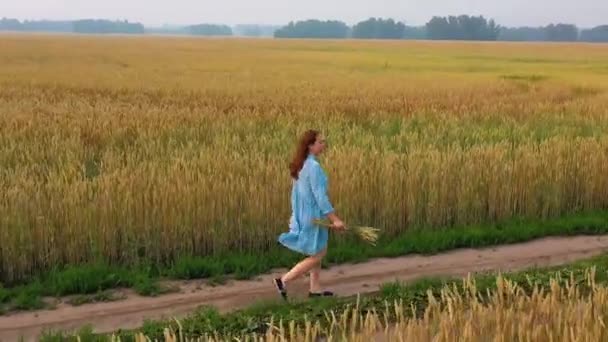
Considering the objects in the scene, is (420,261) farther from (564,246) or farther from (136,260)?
(136,260)

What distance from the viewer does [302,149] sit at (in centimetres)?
671

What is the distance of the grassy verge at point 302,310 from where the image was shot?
6145 mm

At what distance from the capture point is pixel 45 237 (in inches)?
304

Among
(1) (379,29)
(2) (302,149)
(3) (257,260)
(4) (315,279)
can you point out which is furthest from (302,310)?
(1) (379,29)

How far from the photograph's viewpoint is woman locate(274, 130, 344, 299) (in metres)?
6.68

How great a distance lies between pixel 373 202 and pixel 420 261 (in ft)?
3.14

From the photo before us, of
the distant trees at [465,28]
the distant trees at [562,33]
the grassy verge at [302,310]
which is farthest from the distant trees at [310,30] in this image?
the grassy verge at [302,310]

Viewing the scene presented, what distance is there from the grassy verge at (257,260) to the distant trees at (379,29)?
169112 millimetres

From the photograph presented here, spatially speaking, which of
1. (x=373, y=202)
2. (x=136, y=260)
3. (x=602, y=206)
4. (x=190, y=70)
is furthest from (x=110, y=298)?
(x=190, y=70)

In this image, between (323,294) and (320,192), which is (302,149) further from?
(323,294)

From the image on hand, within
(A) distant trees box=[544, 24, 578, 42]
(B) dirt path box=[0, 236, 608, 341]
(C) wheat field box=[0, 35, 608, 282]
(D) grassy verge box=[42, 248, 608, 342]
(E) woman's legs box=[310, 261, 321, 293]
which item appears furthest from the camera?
(A) distant trees box=[544, 24, 578, 42]

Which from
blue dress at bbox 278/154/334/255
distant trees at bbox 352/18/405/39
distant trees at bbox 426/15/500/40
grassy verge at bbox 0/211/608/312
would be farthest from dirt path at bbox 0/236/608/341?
distant trees at bbox 352/18/405/39

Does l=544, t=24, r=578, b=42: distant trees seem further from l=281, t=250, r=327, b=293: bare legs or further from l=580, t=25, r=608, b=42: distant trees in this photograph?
l=281, t=250, r=327, b=293: bare legs

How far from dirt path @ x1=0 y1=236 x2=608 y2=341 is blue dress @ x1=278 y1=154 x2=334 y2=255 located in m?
0.65
